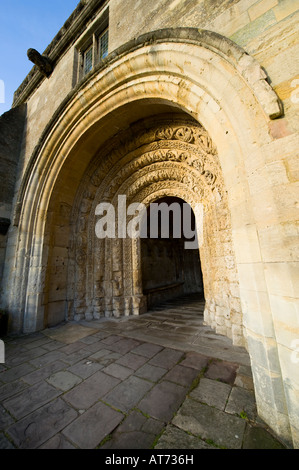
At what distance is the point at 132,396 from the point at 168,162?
338 cm

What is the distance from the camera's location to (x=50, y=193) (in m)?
3.42

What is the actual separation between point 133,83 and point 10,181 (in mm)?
3544

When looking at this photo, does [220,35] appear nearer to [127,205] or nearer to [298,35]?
[298,35]

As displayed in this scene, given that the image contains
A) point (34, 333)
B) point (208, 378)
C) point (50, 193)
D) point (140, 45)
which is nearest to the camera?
point (208, 378)

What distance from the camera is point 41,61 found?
4074mm

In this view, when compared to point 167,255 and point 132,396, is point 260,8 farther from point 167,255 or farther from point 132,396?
point 167,255

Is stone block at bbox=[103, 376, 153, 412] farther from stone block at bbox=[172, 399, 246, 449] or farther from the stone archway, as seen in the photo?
the stone archway

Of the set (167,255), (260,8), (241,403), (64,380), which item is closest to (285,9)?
(260,8)

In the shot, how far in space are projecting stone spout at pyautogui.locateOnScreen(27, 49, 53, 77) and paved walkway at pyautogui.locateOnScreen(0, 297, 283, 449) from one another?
19.2 ft

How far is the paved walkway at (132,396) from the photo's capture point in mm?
979

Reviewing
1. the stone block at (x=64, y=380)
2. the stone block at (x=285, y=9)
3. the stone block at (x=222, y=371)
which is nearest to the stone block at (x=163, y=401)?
the stone block at (x=222, y=371)

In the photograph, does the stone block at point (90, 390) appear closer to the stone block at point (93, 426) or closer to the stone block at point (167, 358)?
the stone block at point (93, 426)

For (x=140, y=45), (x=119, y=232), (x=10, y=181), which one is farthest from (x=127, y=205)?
(x=10, y=181)

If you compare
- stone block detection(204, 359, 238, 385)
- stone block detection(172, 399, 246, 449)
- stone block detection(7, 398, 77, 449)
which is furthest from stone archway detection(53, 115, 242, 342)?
stone block detection(7, 398, 77, 449)
